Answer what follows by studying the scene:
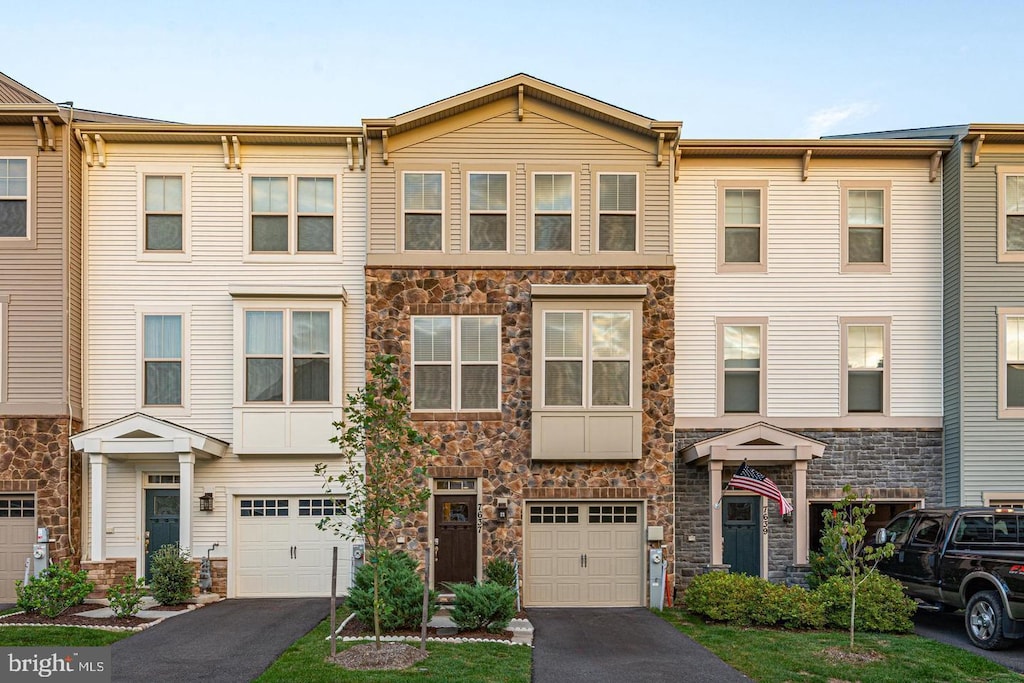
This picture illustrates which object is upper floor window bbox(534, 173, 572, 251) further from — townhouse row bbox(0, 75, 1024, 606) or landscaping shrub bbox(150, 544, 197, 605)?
landscaping shrub bbox(150, 544, 197, 605)

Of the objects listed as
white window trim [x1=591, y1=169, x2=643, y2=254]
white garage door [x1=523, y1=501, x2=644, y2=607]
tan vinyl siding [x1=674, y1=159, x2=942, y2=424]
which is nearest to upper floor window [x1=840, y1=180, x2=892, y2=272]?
tan vinyl siding [x1=674, y1=159, x2=942, y2=424]

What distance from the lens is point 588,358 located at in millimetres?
16516

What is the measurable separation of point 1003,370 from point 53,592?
17200mm

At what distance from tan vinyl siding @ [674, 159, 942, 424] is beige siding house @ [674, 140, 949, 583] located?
3cm

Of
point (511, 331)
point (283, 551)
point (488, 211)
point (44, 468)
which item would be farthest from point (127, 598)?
point (488, 211)

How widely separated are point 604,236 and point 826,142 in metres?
4.77

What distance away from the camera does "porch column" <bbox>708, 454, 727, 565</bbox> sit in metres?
16.5

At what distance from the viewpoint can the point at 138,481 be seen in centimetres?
1686

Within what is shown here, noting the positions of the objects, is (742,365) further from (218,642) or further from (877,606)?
(218,642)

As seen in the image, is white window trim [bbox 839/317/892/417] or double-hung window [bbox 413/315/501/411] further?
white window trim [bbox 839/317/892/417]

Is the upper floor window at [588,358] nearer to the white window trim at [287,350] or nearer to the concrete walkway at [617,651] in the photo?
the concrete walkway at [617,651]

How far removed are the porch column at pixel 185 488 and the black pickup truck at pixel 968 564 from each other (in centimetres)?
1185

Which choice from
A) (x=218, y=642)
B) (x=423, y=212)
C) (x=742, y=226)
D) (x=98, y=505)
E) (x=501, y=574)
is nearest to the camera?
(x=218, y=642)

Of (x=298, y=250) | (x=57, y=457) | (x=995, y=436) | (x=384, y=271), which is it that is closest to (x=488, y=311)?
(x=384, y=271)
